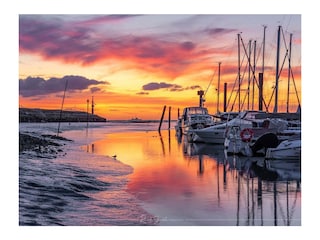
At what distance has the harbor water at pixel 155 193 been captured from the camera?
25.4 feet

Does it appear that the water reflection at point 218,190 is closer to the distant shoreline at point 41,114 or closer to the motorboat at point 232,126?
the motorboat at point 232,126

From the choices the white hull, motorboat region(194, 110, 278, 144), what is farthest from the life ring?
the white hull

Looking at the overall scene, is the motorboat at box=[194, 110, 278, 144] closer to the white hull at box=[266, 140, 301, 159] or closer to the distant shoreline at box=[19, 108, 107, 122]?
the white hull at box=[266, 140, 301, 159]

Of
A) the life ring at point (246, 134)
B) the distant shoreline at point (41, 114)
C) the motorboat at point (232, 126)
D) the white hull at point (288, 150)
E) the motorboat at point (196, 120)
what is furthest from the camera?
the motorboat at point (196, 120)

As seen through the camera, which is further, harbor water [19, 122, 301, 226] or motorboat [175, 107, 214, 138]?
motorboat [175, 107, 214, 138]

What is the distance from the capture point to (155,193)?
9.45 m

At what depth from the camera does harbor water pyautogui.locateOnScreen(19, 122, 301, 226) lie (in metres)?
7.75

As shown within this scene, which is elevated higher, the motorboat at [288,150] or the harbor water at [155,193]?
the motorboat at [288,150]

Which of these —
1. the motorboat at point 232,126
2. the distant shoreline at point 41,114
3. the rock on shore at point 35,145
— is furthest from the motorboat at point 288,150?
the rock on shore at point 35,145

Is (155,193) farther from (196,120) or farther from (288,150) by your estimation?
(196,120)

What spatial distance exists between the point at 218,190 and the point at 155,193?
3.99ft

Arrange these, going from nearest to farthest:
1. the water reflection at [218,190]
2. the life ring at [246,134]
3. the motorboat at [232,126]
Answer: the water reflection at [218,190]
the life ring at [246,134]
the motorboat at [232,126]

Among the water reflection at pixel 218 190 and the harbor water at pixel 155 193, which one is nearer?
the harbor water at pixel 155 193
